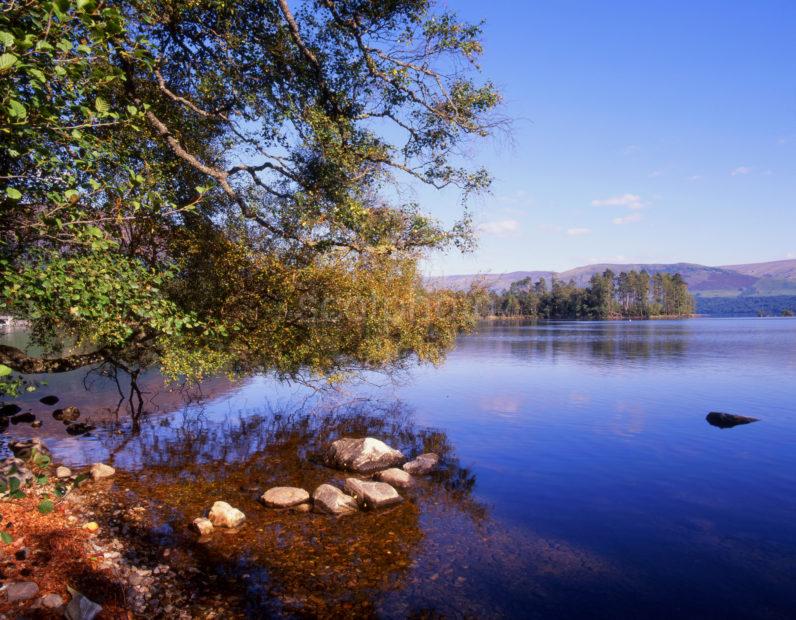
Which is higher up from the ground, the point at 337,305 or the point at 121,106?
the point at 121,106

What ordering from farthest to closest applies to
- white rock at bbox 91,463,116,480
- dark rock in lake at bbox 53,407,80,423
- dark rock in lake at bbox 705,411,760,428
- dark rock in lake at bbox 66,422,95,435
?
dark rock in lake at bbox 705,411,760,428 → dark rock in lake at bbox 53,407,80,423 → dark rock in lake at bbox 66,422,95,435 → white rock at bbox 91,463,116,480

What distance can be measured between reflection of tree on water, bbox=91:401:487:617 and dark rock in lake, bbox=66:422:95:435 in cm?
216

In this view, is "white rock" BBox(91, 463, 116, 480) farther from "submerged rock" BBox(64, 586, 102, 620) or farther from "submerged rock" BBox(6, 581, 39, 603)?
"submerged rock" BBox(64, 586, 102, 620)

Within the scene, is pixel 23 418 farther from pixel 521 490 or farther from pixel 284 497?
pixel 521 490

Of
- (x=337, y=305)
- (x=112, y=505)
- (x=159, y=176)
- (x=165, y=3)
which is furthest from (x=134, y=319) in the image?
(x=337, y=305)

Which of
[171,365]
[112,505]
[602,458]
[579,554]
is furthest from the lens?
[602,458]

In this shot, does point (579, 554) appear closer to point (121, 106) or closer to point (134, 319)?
point (134, 319)

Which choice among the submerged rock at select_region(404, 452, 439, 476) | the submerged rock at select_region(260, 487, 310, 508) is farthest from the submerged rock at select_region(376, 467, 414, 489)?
the submerged rock at select_region(260, 487, 310, 508)

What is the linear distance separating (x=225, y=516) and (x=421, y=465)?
7.49 m

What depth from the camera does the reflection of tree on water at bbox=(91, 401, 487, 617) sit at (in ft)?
33.8

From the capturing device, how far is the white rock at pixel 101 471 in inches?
624

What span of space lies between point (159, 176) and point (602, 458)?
18847mm

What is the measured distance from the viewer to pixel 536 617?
9.98 meters

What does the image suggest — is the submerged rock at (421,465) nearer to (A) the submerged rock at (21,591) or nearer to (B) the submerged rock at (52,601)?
(B) the submerged rock at (52,601)
